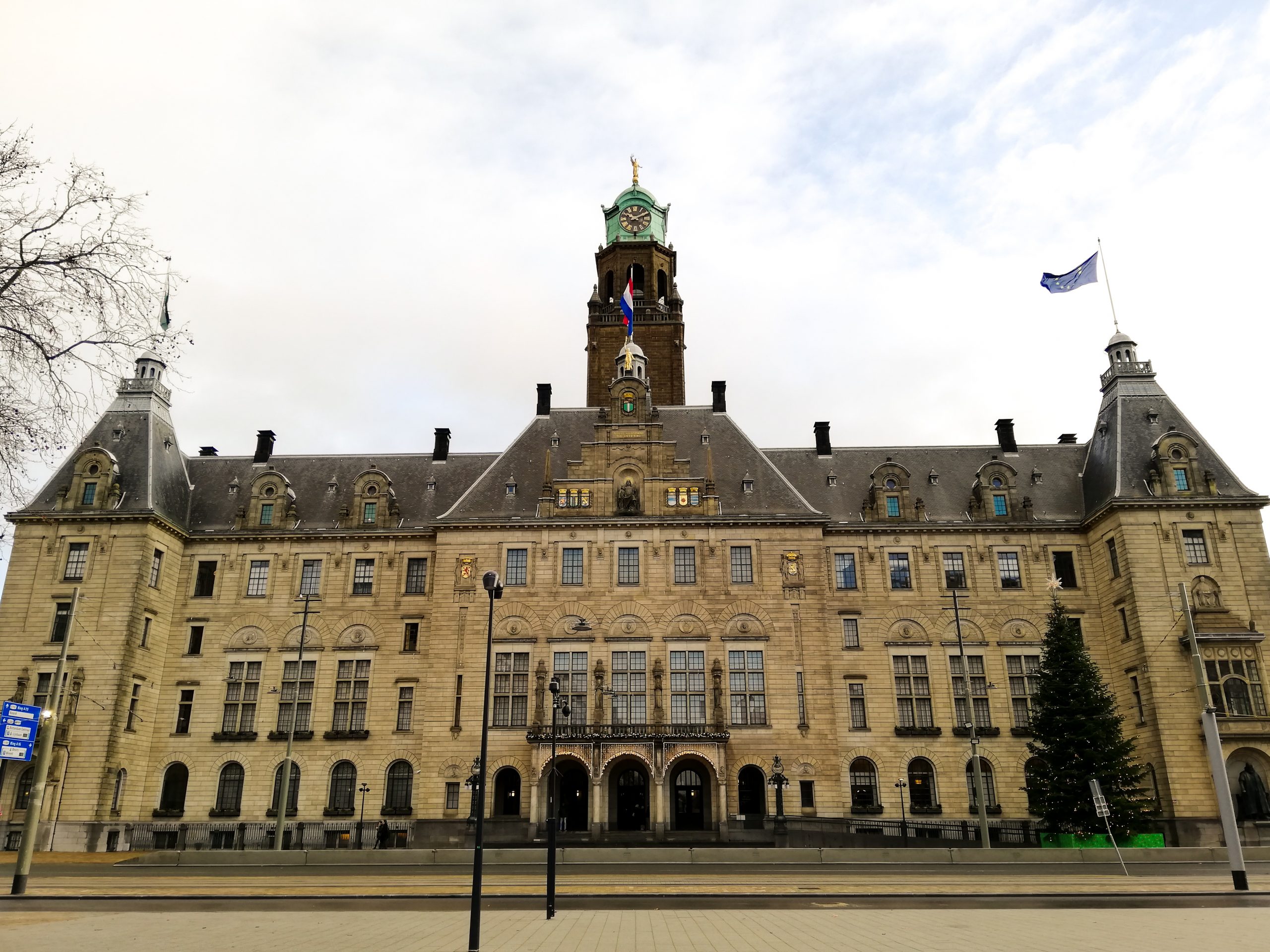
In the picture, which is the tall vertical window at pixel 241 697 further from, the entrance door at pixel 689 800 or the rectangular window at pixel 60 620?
the entrance door at pixel 689 800

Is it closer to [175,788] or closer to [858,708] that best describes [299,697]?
[175,788]

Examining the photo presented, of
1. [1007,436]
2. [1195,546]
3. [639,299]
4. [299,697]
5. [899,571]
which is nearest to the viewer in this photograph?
[1195,546]

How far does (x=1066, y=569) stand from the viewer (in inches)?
1930

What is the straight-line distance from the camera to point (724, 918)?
18812 mm

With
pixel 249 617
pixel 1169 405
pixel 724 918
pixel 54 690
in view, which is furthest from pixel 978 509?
pixel 54 690

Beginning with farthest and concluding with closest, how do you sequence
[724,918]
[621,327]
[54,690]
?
1. [621,327]
2. [54,690]
3. [724,918]

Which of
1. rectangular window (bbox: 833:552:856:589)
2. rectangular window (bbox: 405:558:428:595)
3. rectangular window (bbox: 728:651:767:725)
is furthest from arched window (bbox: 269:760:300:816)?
rectangular window (bbox: 833:552:856:589)

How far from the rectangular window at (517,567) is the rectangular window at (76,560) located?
21.6 metres

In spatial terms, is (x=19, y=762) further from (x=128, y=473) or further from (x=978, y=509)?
(x=978, y=509)

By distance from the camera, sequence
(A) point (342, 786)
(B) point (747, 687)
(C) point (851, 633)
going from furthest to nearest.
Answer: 1. (C) point (851, 633)
2. (A) point (342, 786)
3. (B) point (747, 687)

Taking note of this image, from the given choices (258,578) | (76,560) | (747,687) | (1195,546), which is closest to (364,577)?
(258,578)

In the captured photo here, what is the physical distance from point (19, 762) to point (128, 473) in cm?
1535

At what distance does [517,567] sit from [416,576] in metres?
6.18

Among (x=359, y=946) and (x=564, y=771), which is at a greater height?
(x=564, y=771)
